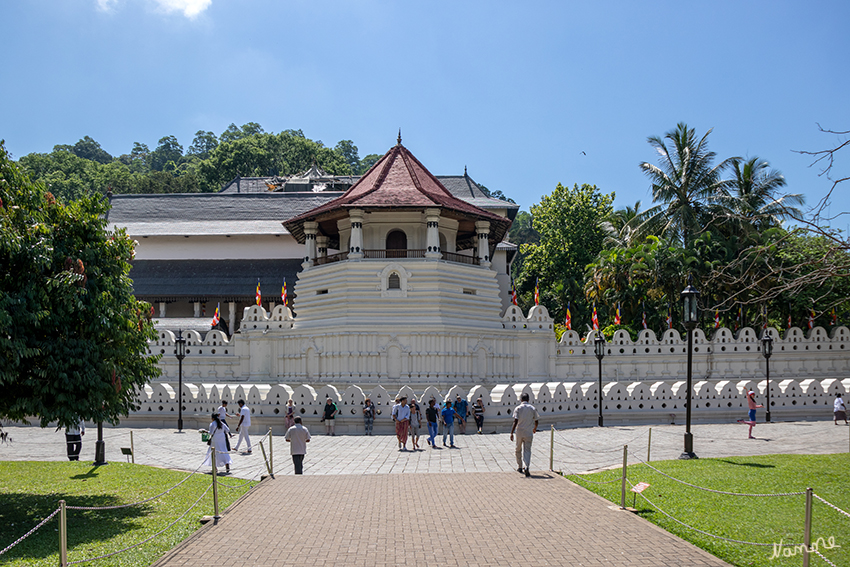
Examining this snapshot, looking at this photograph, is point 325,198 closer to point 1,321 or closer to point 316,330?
point 316,330

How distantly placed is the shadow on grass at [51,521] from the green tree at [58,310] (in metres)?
1.50

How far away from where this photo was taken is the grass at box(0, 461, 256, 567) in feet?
30.5

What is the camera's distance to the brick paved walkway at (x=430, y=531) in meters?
8.55

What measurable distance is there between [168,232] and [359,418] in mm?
28074

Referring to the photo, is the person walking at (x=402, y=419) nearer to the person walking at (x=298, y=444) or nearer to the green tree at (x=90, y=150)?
the person walking at (x=298, y=444)

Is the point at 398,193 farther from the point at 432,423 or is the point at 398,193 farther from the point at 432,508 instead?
the point at 432,508

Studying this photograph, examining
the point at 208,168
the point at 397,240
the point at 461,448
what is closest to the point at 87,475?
the point at 461,448

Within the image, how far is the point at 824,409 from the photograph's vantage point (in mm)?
26484

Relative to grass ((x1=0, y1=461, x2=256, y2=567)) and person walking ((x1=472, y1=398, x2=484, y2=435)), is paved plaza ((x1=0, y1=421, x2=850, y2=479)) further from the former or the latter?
grass ((x1=0, y1=461, x2=256, y2=567))

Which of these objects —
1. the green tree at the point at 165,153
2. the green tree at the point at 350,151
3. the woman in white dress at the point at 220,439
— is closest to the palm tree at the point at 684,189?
the woman in white dress at the point at 220,439

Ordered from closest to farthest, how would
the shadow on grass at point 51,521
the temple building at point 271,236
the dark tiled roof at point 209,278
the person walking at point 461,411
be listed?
the shadow on grass at point 51,521 → the person walking at point 461,411 → the temple building at point 271,236 → the dark tiled roof at point 209,278

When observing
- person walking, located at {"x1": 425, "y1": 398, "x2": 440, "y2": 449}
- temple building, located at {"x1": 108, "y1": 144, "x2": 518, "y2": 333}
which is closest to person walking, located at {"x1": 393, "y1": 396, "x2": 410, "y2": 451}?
person walking, located at {"x1": 425, "y1": 398, "x2": 440, "y2": 449}

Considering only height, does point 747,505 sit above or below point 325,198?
below

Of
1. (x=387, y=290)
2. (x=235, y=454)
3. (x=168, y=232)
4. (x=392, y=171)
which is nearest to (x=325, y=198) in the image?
(x=168, y=232)
